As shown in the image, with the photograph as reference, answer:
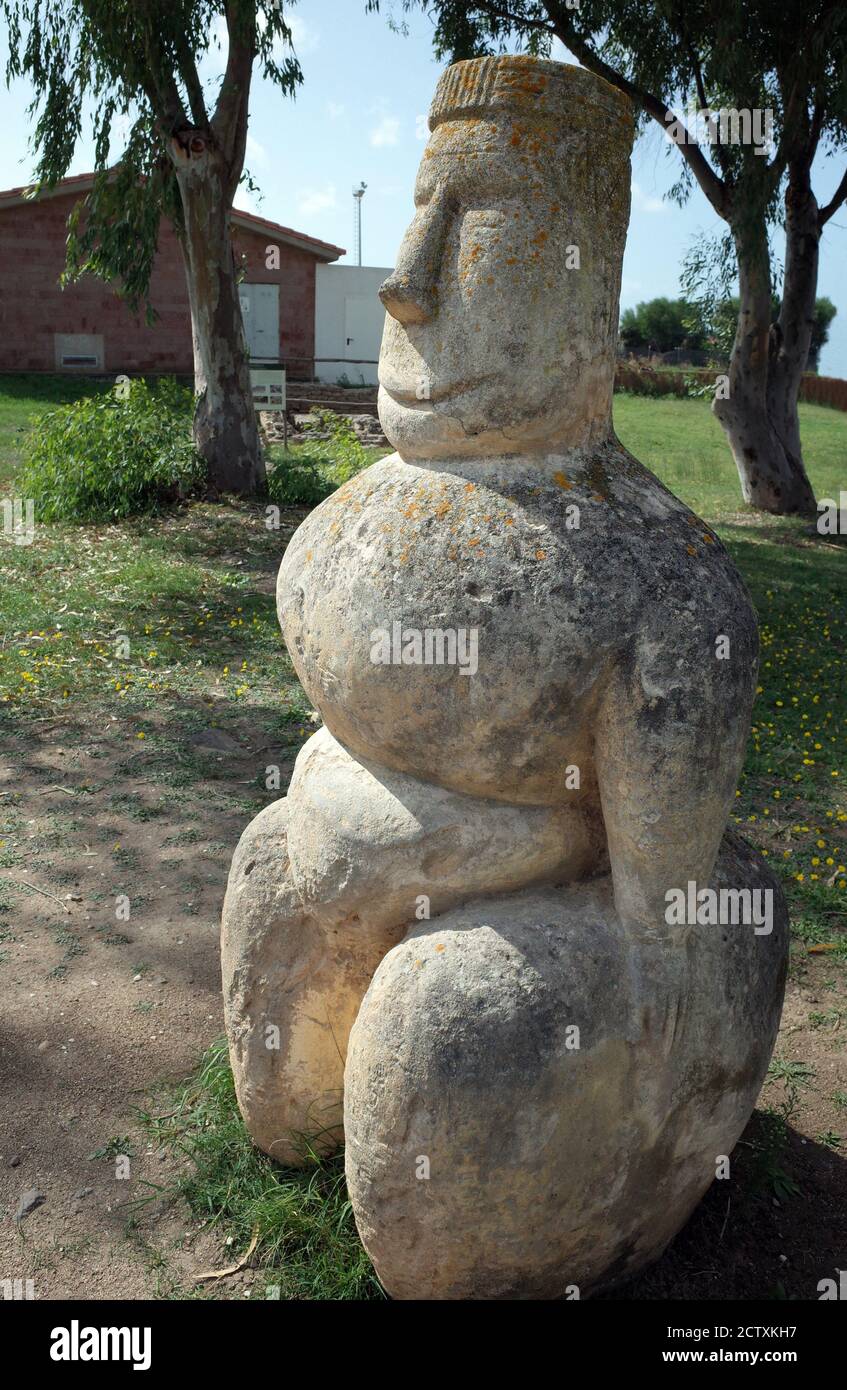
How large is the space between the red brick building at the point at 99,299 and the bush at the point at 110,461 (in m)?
11.0

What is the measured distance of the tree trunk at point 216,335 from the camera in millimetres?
11477

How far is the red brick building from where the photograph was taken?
2348 centimetres

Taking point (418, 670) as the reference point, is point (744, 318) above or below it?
above

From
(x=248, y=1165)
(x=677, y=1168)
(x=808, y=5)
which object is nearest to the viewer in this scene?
(x=677, y=1168)

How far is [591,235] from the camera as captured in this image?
2713 mm

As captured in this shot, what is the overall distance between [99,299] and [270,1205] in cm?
2359

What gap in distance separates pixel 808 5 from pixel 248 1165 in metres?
11.4

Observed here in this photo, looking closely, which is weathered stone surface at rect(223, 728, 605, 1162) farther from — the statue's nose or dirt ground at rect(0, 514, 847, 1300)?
the statue's nose

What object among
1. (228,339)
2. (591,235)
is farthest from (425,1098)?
(228,339)

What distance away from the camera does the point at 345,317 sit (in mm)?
27766

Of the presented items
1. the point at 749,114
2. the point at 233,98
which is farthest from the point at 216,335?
the point at 749,114

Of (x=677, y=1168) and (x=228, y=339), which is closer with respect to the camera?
(x=677, y=1168)

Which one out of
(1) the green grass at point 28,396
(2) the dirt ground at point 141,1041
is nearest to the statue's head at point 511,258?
(2) the dirt ground at point 141,1041
